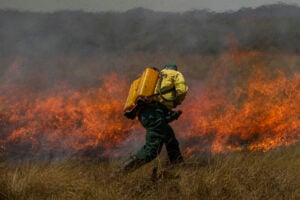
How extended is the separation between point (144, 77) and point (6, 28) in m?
7.64

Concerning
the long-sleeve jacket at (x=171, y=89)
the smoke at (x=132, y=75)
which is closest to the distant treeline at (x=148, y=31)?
the smoke at (x=132, y=75)

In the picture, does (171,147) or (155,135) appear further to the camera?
(171,147)

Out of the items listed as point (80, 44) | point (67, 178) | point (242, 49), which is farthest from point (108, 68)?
point (67, 178)

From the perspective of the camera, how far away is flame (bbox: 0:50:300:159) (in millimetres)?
6871

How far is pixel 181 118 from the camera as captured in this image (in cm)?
→ 757

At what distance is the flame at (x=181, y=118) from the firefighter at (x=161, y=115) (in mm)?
1758

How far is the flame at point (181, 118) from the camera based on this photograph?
6871 millimetres

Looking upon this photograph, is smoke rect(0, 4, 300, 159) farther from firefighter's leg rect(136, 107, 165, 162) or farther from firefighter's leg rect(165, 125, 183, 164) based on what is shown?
firefighter's leg rect(136, 107, 165, 162)

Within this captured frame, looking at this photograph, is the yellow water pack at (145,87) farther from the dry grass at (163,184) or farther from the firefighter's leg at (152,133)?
the dry grass at (163,184)

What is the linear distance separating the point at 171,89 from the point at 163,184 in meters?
1.41

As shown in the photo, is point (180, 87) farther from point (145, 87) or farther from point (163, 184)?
point (163, 184)

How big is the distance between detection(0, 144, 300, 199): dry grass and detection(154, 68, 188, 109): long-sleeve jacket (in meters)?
0.95

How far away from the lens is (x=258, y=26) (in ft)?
37.1

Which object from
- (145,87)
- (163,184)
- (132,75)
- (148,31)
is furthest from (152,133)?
(148,31)
